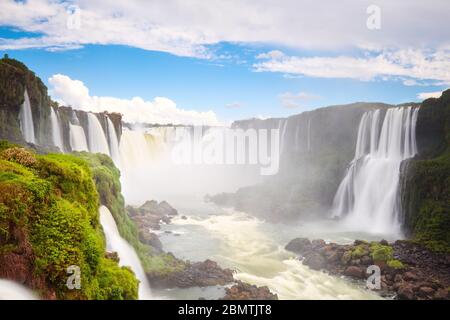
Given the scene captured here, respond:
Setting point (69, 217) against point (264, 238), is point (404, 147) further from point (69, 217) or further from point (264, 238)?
point (69, 217)

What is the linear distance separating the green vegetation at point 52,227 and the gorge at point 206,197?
1.1 inches

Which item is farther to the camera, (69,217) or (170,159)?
(170,159)

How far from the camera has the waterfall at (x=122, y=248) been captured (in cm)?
1381

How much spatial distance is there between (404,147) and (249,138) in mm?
38162

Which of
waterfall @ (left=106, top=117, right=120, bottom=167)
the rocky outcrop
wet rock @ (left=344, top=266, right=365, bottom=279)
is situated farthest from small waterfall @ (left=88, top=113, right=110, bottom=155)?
wet rock @ (left=344, top=266, right=365, bottom=279)

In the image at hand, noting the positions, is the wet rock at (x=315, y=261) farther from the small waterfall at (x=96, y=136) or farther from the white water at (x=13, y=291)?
the small waterfall at (x=96, y=136)

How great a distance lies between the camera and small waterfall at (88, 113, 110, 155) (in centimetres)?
3853

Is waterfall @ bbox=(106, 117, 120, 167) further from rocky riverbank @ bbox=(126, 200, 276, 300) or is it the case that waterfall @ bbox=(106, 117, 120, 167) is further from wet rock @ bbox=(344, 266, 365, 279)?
wet rock @ bbox=(344, 266, 365, 279)

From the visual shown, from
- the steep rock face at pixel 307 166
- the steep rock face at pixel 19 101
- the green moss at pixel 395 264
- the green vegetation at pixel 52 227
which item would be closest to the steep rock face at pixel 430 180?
the green moss at pixel 395 264

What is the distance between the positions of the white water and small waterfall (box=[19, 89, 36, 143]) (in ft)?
80.3

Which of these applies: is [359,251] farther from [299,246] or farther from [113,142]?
[113,142]

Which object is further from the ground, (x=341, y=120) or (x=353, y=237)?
(x=341, y=120)
